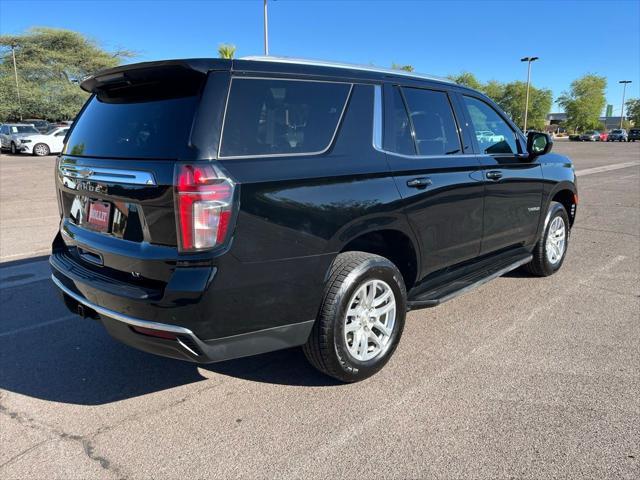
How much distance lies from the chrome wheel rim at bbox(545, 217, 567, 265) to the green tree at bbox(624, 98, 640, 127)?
122201 mm

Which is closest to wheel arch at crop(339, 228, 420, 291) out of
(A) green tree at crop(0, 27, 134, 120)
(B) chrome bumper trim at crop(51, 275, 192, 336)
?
(B) chrome bumper trim at crop(51, 275, 192, 336)

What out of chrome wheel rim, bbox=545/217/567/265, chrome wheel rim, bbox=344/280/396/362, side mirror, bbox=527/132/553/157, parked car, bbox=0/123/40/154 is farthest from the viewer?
parked car, bbox=0/123/40/154

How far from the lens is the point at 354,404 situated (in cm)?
303

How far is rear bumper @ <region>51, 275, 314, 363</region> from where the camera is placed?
101 inches

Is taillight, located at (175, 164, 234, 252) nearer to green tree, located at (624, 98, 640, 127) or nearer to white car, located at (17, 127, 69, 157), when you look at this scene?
white car, located at (17, 127, 69, 157)

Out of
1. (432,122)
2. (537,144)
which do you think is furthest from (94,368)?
(537,144)

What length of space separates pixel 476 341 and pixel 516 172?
5.69ft

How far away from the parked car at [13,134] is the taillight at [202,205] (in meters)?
28.8

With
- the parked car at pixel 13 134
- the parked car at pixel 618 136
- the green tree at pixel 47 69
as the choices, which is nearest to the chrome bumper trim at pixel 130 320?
the parked car at pixel 13 134

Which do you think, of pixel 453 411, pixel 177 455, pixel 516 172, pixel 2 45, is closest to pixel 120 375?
pixel 177 455

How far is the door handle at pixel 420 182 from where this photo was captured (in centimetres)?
344

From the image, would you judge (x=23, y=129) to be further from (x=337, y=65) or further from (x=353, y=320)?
(x=353, y=320)

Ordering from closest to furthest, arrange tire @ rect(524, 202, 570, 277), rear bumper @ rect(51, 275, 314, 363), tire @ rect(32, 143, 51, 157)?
rear bumper @ rect(51, 275, 314, 363)
tire @ rect(524, 202, 570, 277)
tire @ rect(32, 143, 51, 157)

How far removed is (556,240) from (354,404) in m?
3.62
